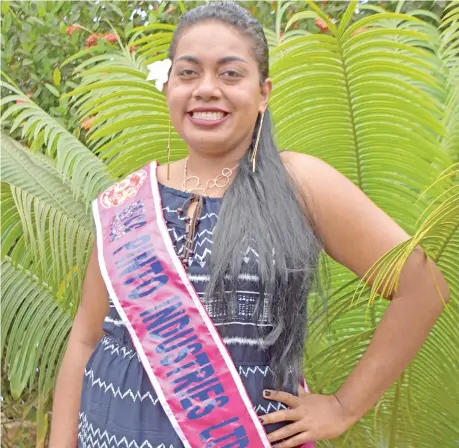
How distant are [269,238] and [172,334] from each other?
0.31 m

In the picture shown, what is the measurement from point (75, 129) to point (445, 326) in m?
2.43

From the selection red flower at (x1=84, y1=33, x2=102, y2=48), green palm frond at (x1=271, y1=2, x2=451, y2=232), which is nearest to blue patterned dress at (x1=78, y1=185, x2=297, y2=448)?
green palm frond at (x1=271, y1=2, x2=451, y2=232)

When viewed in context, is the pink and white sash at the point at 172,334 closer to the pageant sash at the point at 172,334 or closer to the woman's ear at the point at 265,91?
the pageant sash at the point at 172,334

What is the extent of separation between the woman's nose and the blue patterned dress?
8.9 inches

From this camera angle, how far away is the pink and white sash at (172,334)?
Answer: 5.86 feet

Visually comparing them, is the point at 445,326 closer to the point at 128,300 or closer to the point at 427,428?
the point at 427,428

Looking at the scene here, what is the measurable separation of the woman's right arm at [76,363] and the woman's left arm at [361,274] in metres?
0.55

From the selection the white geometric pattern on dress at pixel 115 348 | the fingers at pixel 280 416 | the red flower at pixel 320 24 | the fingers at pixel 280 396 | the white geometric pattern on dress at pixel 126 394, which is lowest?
the fingers at pixel 280 416

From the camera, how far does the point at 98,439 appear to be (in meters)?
1.89

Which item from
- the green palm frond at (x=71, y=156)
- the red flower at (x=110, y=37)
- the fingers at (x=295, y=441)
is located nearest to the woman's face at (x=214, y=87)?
the fingers at (x=295, y=441)

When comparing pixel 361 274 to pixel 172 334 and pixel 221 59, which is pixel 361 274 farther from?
pixel 221 59

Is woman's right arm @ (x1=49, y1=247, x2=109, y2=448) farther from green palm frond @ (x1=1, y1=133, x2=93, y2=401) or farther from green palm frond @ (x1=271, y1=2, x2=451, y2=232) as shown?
green palm frond @ (x1=271, y1=2, x2=451, y2=232)

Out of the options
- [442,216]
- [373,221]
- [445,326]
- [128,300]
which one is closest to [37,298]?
[128,300]

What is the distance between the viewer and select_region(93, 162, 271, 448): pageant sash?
1.79 meters
